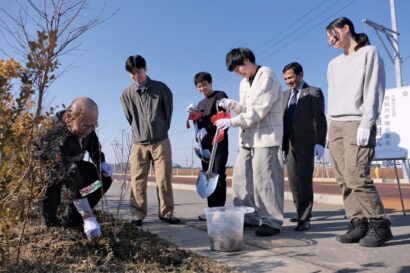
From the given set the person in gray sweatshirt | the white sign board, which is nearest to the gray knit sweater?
the person in gray sweatshirt

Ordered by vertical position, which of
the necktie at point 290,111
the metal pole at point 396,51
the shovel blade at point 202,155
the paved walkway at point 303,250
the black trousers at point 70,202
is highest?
the metal pole at point 396,51

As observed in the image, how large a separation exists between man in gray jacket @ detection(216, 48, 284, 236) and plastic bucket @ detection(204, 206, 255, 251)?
0.55 meters

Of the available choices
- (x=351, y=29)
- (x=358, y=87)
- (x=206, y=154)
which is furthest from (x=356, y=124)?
(x=206, y=154)

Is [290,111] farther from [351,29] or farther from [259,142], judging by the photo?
[351,29]

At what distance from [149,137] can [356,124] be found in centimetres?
210

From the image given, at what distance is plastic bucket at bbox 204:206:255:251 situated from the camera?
2.84 meters

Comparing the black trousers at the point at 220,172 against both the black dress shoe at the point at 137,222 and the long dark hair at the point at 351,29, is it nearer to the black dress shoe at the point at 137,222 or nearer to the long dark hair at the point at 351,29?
the black dress shoe at the point at 137,222

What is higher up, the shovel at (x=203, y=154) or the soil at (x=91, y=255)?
the shovel at (x=203, y=154)

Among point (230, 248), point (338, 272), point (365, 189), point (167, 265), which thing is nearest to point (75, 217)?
Result: point (167, 265)

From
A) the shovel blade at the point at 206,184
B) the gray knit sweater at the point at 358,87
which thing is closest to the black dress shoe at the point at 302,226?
the shovel blade at the point at 206,184

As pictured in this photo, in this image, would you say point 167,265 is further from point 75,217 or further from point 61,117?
point 61,117

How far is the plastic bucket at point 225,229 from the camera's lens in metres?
2.84

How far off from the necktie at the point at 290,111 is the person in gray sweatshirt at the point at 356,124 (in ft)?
2.37

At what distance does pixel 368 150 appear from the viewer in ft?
9.93
